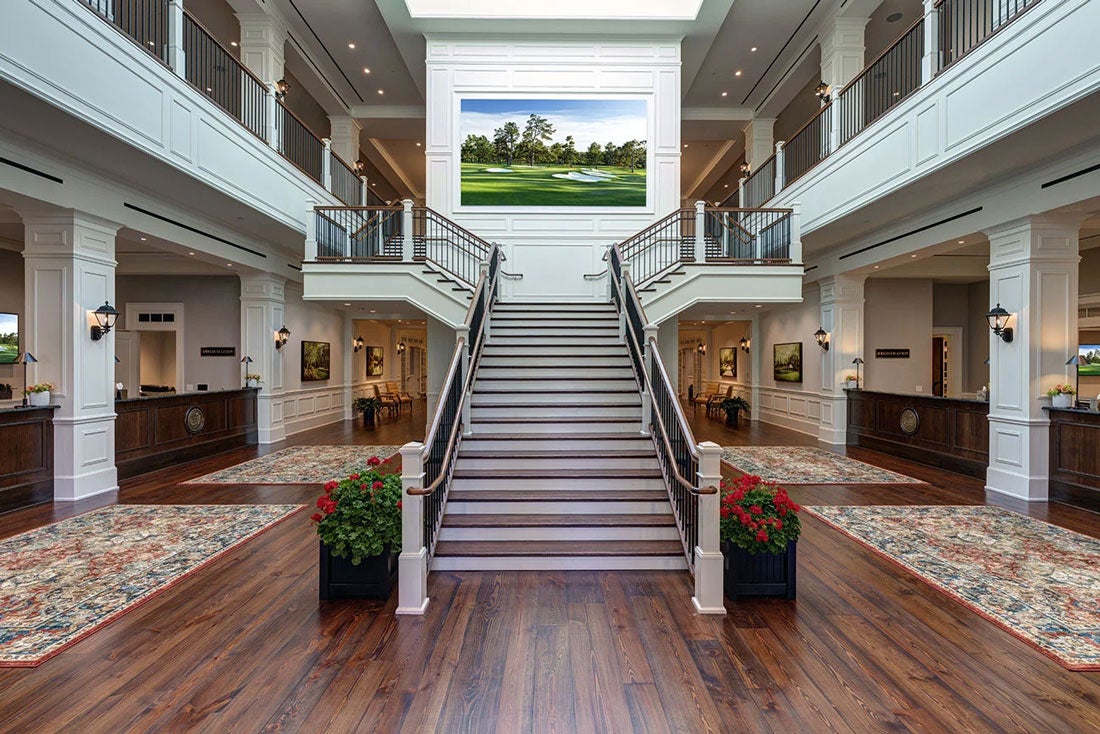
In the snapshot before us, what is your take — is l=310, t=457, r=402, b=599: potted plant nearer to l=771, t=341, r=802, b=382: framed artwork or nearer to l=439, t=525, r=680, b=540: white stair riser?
l=439, t=525, r=680, b=540: white stair riser

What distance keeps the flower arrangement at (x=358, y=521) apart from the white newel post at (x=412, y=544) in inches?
4.4

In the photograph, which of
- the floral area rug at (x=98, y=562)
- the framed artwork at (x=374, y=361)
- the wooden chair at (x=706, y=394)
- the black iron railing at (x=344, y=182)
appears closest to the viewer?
the floral area rug at (x=98, y=562)

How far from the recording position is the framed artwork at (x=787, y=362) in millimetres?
12219

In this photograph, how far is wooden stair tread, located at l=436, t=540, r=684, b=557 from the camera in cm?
424

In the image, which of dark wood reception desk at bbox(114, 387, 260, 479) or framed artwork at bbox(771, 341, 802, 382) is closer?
dark wood reception desk at bbox(114, 387, 260, 479)

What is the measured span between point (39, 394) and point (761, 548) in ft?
24.6

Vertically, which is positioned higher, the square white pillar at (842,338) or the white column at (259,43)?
the white column at (259,43)

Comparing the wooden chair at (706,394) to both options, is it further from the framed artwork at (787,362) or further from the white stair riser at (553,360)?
the white stair riser at (553,360)

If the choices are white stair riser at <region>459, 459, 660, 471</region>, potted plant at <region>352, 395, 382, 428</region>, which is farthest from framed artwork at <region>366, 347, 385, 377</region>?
white stair riser at <region>459, 459, 660, 471</region>

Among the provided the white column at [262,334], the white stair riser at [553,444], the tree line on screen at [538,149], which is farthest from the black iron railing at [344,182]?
the white stair riser at [553,444]

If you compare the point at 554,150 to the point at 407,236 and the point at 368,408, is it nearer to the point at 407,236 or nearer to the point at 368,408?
the point at 407,236

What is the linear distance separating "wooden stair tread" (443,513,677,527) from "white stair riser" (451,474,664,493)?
0.33 metres

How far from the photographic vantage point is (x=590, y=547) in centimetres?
431

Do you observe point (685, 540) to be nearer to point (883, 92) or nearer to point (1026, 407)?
point (1026, 407)
